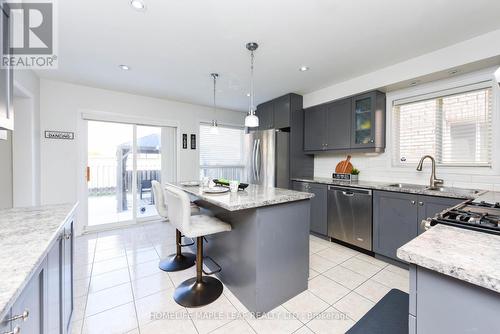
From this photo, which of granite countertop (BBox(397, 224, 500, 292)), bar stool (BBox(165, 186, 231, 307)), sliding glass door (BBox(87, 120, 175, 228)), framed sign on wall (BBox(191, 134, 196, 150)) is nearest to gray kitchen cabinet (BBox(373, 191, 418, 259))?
granite countertop (BBox(397, 224, 500, 292))

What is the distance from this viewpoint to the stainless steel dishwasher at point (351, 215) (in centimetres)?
270

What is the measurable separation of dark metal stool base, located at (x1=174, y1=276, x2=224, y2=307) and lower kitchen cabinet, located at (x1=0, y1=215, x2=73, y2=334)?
0.84 metres

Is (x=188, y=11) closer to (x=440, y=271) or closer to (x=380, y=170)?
(x=440, y=271)

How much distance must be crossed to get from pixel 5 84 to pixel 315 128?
12.0 feet

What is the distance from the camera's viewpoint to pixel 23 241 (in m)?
0.91

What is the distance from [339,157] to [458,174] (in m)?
1.54

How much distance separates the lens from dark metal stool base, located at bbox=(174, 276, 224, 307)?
1.83 m

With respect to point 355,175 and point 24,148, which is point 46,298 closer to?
point 24,148

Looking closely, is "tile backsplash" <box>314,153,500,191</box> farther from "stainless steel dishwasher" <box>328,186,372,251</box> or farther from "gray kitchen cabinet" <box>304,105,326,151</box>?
"stainless steel dishwasher" <box>328,186,372,251</box>

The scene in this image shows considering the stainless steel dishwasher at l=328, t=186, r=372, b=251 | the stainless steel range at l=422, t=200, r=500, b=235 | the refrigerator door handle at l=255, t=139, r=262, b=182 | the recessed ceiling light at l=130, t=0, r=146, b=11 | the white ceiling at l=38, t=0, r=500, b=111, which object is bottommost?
the stainless steel dishwasher at l=328, t=186, r=372, b=251

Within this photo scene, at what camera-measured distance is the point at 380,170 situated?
3182mm

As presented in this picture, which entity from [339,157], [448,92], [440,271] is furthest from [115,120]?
[448,92]

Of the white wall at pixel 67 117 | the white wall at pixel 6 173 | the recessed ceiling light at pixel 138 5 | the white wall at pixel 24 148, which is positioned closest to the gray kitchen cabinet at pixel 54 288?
the recessed ceiling light at pixel 138 5

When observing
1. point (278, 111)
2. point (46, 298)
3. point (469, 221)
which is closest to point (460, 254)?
point (469, 221)
